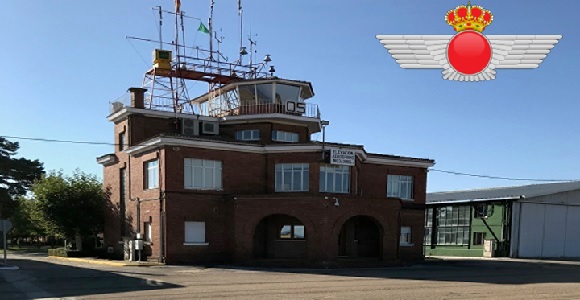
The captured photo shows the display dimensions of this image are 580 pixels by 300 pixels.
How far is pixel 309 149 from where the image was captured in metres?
29.5

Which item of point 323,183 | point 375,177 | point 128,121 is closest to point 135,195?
point 128,121

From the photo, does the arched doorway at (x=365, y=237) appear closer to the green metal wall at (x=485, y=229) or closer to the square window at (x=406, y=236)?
the square window at (x=406, y=236)

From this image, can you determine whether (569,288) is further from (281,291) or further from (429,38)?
(429,38)

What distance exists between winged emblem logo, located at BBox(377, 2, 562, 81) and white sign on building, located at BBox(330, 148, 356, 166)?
1730 centimetres

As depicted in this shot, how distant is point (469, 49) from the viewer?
38.7ft

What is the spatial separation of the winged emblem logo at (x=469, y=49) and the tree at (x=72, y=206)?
29.1 meters

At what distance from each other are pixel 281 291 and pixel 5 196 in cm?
4870

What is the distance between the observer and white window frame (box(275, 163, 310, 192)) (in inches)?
1172

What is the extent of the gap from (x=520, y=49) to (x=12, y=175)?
2290 inches

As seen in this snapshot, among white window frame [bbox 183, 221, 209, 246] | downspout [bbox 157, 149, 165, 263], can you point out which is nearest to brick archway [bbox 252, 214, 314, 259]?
white window frame [bbox 183, 221, 209, 246]

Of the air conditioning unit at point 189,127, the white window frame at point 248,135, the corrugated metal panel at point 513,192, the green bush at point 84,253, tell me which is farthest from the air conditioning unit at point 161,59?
the corrugated metal panel at point 513,192

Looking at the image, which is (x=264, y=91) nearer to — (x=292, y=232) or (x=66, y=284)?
(x=292, y=232)

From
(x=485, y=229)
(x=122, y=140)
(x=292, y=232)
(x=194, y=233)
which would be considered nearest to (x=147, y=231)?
(x=194, y=233)

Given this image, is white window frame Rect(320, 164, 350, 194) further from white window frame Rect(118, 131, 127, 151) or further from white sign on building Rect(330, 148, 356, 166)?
white window frame Rect(118, 131, 127, 151)
